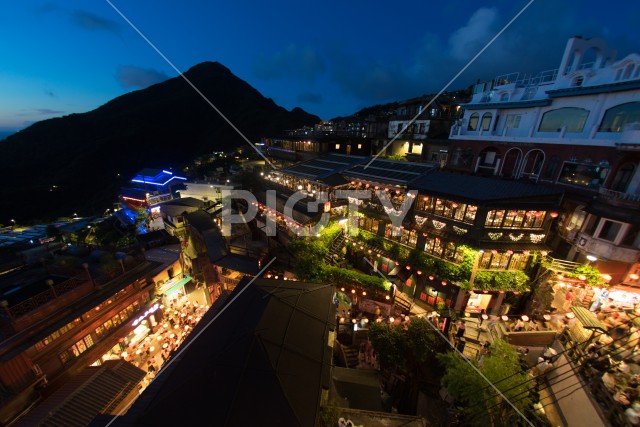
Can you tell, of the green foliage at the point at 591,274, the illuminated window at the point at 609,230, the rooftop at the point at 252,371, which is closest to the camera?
the rooftop at the point at 252,371

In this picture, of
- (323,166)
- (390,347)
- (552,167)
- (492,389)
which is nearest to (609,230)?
(552,167)

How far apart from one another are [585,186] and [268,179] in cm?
3535

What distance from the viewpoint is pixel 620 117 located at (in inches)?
628

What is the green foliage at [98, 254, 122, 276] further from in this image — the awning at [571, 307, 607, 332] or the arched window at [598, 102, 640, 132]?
the arched window at [598, 102, 640, 132]

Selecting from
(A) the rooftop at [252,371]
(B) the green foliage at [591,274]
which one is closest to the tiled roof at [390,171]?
(B) the green foliage at [591,274]

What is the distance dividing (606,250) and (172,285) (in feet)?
122

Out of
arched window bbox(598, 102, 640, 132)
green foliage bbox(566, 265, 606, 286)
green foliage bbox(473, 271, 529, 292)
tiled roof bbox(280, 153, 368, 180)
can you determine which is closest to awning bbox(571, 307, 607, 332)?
green foliage bbox(566, 265, 606, 286)

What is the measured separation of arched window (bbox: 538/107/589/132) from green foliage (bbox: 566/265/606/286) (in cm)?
1052

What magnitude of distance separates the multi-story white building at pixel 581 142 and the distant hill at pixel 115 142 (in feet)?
276

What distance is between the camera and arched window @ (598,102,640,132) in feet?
50.1

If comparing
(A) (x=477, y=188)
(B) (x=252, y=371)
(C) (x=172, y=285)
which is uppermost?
(A) (x=477, y=188)

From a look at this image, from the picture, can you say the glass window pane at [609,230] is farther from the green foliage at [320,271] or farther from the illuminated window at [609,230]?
the green foliage at [320,271]

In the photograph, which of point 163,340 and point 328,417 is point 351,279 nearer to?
point 328,417

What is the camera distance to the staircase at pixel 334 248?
24500 mm
